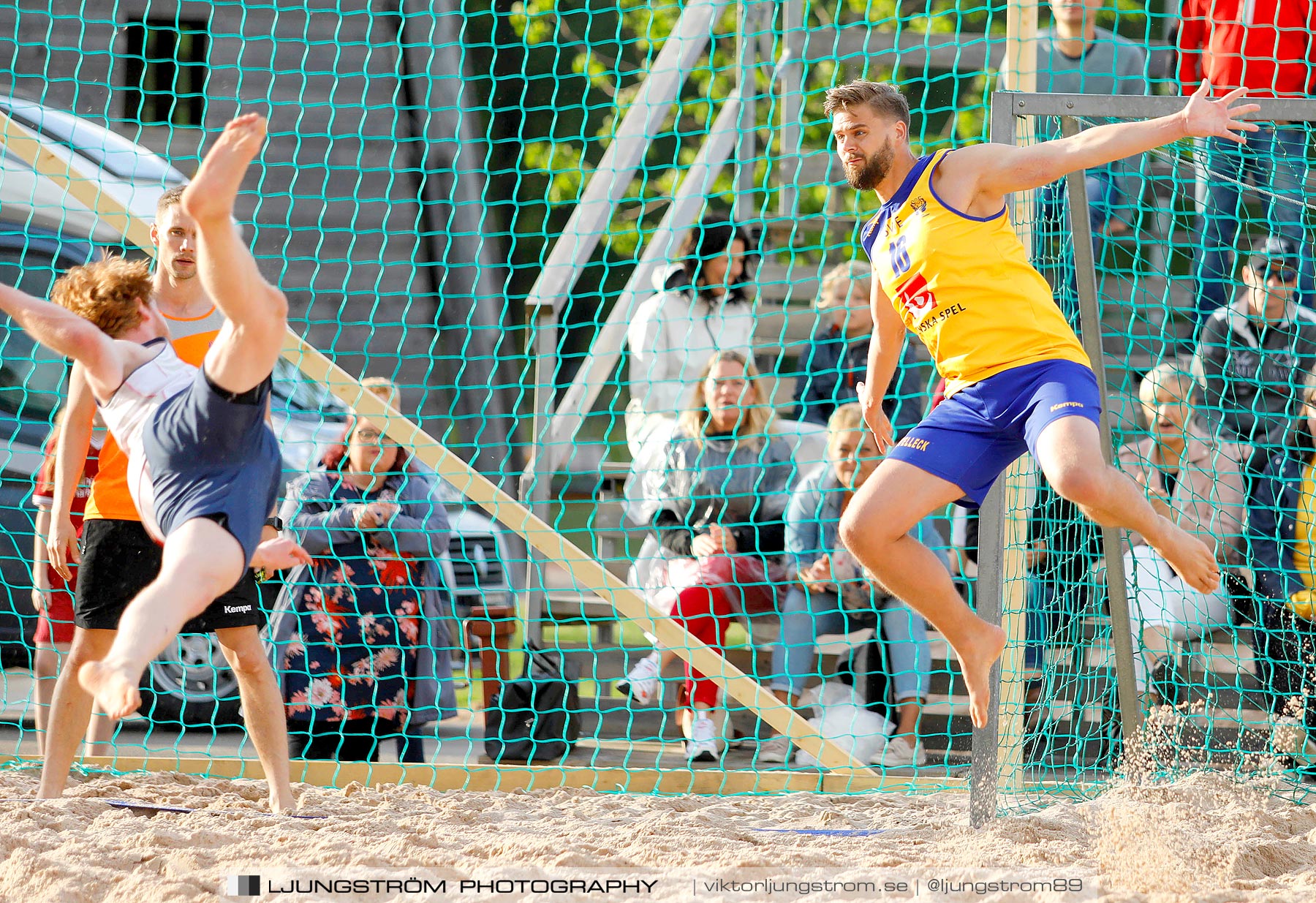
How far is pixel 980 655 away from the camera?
3.70m

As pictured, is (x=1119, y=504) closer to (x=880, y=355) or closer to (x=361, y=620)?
(x=880, y=355)

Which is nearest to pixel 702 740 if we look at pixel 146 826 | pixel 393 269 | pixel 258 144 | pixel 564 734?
pixel 564 734

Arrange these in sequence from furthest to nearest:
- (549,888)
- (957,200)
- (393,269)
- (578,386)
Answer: (393,269)
(578,386)
(957,200)
(549,888)

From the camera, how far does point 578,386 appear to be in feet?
19.1

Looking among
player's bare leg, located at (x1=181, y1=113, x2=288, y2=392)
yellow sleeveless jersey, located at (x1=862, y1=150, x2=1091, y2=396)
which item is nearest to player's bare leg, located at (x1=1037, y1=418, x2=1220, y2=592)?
yellow sleeveless jersey, located at (x1=862, y1=150, x2=1091, y2=396)

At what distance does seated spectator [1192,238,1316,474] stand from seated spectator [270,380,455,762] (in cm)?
322

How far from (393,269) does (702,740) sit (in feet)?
15.7

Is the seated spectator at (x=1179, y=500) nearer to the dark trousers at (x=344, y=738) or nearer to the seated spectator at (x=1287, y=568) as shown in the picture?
the seated spectator at (x=1287, y=568)

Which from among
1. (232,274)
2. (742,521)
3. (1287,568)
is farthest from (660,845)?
(1287,568)

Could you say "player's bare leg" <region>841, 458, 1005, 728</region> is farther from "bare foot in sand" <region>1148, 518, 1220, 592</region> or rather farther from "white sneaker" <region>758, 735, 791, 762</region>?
"white sneaker" <region>758, 735, 791, 762</region>

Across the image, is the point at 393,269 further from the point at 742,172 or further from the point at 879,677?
the point at 879,677

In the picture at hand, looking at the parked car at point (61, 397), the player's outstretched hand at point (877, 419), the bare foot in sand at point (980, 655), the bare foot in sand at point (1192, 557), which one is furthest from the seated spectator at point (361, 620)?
the bare foot in sand at point (1192, 557)

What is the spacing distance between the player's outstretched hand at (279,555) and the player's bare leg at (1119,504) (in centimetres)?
191

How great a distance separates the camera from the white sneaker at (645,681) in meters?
5.37
